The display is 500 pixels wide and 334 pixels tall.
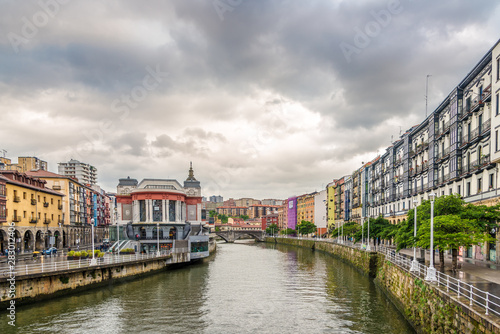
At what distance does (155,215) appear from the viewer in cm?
7381

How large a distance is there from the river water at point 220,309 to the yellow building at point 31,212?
27.5m

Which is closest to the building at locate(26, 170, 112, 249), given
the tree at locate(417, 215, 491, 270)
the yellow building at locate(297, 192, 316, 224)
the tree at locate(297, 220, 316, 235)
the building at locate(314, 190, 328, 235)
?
the tree at locate(417, 215, 491, 270)

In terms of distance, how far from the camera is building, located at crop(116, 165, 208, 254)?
66.2m

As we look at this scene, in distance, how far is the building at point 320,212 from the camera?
523ft

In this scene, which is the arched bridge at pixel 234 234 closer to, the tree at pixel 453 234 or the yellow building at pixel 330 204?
the yellow building at pixel 330 204

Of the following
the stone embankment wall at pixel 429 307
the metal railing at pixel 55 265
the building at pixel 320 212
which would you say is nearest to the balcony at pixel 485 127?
the stone embankment wall at pixel 429 307

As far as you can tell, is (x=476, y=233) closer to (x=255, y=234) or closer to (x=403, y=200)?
(x=403, y=200)

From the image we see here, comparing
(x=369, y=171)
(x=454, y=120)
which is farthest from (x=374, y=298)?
(x=369, y=171)

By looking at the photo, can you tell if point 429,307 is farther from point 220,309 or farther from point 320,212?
point 320,212

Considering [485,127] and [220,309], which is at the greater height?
[485,127]

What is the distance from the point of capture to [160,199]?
7431cm

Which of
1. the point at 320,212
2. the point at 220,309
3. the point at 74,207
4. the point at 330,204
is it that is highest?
the point at 74,207

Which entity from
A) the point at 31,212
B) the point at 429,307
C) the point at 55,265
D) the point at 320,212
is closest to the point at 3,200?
the point at 31,212

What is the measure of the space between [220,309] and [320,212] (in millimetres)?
140132
